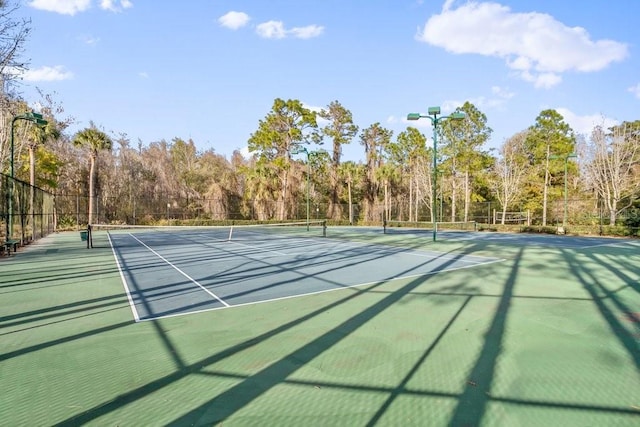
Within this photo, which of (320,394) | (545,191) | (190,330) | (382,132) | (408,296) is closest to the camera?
(320,394)

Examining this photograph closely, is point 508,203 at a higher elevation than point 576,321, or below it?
higher

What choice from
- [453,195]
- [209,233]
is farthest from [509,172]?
[209,233]

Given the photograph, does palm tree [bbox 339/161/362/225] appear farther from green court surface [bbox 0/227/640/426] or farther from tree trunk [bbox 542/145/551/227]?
green court surface [bbox 0/227/640/426]

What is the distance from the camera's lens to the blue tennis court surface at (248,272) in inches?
235

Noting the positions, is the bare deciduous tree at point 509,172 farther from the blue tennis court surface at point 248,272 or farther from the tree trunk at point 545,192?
the blue tennis court surface at point 248,272

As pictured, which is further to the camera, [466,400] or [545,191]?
[545,191]

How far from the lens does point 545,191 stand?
111ft

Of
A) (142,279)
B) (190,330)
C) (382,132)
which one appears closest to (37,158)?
(142,279)

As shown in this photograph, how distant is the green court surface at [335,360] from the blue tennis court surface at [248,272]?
444 mm

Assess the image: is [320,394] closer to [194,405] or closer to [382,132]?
[194,405]

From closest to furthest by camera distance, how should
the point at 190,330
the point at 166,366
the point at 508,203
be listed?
1. the point at 166,366
2. the point at 190,330
3. the point at 508,203

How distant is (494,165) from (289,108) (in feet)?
76.5

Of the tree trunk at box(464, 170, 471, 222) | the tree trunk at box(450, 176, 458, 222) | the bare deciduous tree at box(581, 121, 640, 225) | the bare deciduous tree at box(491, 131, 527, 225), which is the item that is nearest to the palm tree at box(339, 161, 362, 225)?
the tree trunk at box(450, 176, 458, 222)

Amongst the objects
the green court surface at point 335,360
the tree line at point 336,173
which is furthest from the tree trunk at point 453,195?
the green court surface at point 335,360
